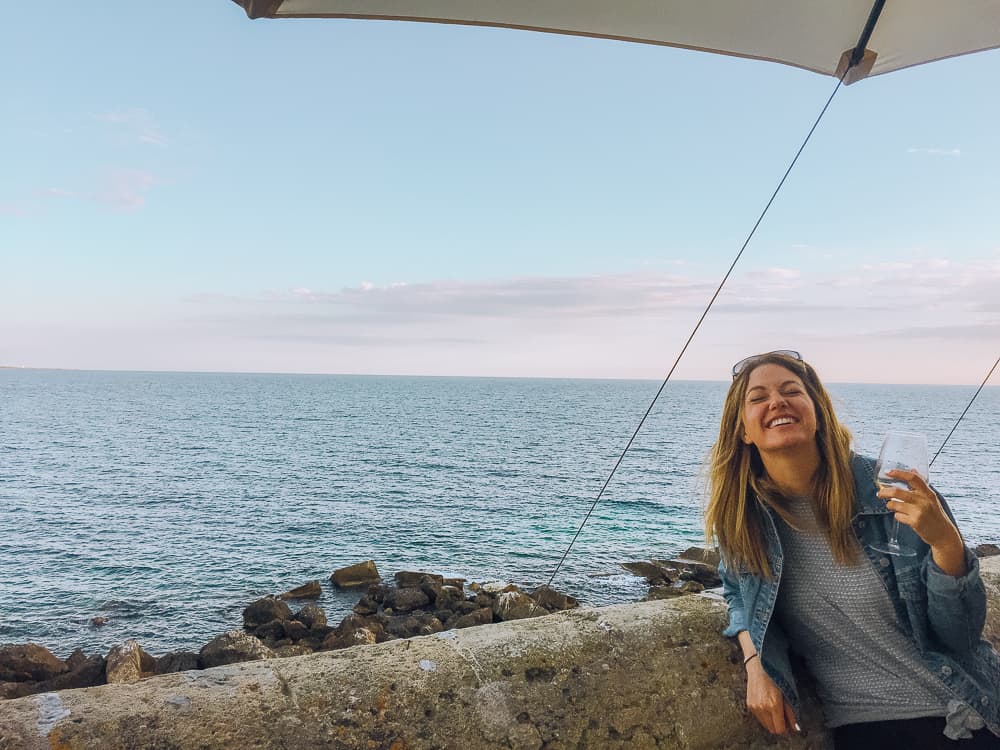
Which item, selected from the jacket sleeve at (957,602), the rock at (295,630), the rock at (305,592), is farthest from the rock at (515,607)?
the jacket sleeve at (957,602)

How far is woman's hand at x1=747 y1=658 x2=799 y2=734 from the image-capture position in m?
2.29

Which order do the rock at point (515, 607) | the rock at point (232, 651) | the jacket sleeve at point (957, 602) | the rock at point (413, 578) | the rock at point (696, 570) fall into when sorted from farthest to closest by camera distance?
1. the rock at point (696, 570)
2. the rock at point (413, 578)
3. the rock at point (515, 607)
4. the rock at point (232, 651)
5. the jacket sleeve at point (957, 602)

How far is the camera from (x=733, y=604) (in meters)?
2.56

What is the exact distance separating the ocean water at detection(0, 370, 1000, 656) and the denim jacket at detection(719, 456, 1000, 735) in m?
0.47

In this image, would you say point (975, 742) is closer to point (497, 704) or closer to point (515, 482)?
point (497, 704)

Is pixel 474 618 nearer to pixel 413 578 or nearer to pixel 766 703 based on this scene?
pixel 413 578

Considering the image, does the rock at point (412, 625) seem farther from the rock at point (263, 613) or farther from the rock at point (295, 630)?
the rock at point (263, 613)

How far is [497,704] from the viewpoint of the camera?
2.16 meters

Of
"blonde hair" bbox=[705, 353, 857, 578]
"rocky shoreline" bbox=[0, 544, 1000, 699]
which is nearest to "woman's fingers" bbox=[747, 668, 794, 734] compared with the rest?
"blonde hair" bbox=[705, 353, 857, 578]

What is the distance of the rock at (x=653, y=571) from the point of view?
18.9 metres

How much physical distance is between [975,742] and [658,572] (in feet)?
59.0

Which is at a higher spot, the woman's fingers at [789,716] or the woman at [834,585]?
the woman at [834,585]

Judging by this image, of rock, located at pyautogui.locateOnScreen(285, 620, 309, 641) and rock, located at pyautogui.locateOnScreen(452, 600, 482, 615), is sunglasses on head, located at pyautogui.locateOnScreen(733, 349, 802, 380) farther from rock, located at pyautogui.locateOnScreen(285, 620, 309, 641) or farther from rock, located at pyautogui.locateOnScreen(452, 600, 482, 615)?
rock, located at pyautogui.locateOnScreen(452, 600, 482, 615)

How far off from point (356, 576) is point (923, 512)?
18.7 m
